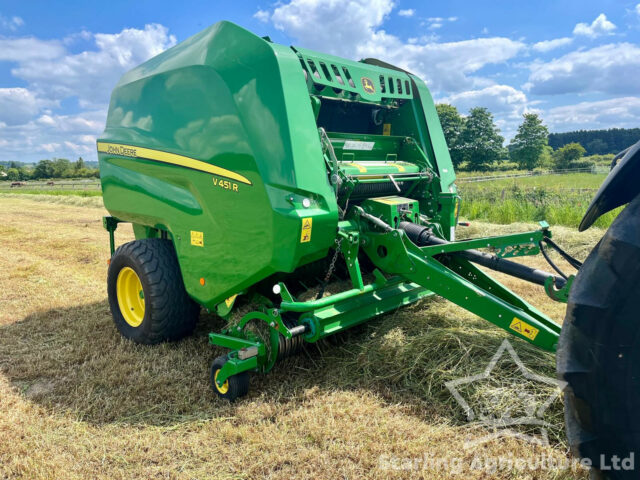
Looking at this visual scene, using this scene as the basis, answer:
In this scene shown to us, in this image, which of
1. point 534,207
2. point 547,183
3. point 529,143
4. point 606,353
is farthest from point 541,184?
point 529,143

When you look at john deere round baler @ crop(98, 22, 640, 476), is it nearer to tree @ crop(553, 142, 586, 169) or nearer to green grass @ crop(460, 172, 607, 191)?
green grass @ crop(460, 172, 607, 191)

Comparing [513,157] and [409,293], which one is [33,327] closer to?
[409,293]

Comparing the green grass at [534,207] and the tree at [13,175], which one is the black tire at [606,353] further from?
the tree at [13,175]

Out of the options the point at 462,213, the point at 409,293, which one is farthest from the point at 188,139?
the point at 462,213

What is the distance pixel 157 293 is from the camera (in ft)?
11.6

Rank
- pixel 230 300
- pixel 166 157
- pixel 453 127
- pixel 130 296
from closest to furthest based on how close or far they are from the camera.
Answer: pixel 230 300 < pixel 166 157 < pixel 130 296 < pixel 453 127

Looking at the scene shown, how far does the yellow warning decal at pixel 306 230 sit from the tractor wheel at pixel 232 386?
0.91 metres

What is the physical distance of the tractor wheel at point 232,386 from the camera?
2.84 metres

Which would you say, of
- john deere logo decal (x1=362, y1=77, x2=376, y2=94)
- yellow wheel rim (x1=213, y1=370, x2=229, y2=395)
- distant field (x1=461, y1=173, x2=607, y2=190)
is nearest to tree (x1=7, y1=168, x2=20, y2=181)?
distant field (x1=461, y1=173, x2=607, y2=190)

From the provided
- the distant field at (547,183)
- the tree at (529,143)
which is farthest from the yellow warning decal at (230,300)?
the tree at (529,143)

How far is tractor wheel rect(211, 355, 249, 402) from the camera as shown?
2.84 m

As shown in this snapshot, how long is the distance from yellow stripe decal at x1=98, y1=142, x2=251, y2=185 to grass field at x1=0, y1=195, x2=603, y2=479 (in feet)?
4.61

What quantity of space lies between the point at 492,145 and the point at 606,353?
5632cm

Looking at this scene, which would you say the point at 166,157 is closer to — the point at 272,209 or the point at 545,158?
the point at 272,209
